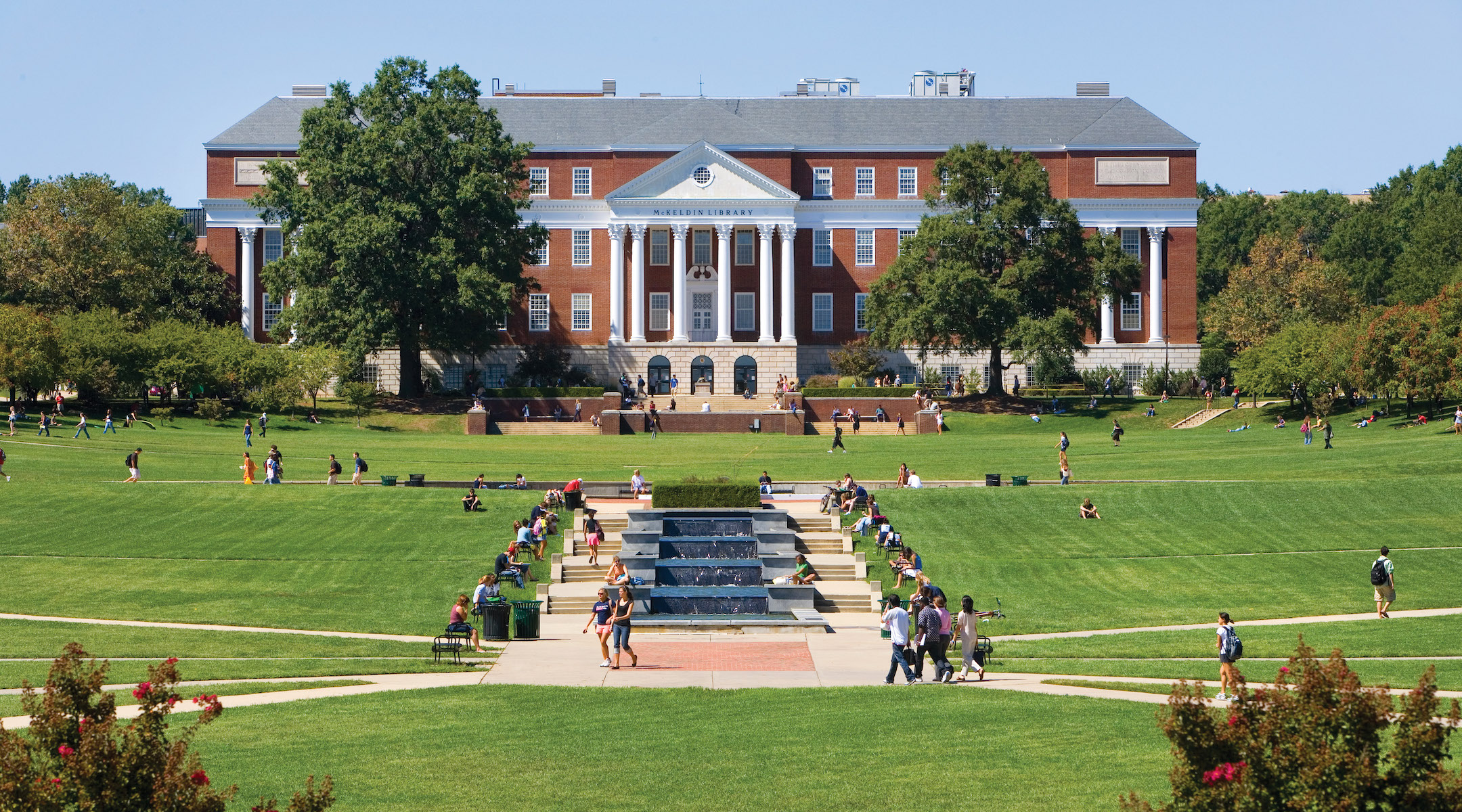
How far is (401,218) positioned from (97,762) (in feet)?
241

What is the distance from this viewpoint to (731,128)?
4023 inches

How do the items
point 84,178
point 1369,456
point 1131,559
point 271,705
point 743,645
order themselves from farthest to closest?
point 84,178
point 1369,456
point 1131,559
point 743,645
point 271,705

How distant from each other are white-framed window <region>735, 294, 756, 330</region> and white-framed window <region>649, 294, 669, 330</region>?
15.3ft

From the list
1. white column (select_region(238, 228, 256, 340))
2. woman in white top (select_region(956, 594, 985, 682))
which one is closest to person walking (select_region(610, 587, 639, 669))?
woman in white top (select_region(956, 594, 985, 682))

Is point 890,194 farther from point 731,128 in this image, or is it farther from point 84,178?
point 84,178

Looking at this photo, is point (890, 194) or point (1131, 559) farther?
point (890, 194)

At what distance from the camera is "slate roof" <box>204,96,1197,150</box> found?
102062mm

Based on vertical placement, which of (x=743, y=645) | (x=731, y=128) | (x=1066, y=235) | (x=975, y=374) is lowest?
(x=743, y=645)

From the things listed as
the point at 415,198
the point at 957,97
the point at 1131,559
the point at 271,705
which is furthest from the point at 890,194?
the point at 271,705

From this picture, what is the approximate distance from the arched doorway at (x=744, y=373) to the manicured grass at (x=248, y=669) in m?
69.8

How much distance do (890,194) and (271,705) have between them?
85.9 metres

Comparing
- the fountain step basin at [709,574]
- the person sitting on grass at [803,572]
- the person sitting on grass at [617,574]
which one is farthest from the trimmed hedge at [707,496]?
the person sitting on grass at [617,574]

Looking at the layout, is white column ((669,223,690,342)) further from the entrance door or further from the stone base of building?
the entrance door

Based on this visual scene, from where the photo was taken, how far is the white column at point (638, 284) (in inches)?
3858
